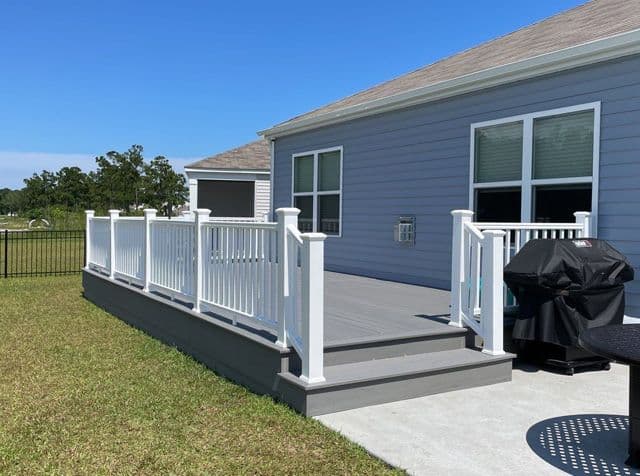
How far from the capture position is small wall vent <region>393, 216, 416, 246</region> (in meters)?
7.60

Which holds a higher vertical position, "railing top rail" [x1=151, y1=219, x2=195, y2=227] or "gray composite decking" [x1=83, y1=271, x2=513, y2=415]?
"railing top rail" [x1=151, y1=219, x2=195, y2=227]

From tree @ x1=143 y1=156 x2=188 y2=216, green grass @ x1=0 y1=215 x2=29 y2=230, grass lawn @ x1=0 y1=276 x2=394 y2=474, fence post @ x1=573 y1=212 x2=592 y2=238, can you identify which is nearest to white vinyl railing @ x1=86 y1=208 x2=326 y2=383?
grass lawn @ x1=0 y1=276 x2=394 y2=474

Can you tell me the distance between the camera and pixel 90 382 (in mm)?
4449

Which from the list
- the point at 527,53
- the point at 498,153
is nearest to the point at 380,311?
the point at 498,153

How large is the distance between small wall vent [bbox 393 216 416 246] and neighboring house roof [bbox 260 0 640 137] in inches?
62.0

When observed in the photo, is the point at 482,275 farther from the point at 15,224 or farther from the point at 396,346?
the point at 15,224

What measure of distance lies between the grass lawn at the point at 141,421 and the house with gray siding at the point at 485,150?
3583mm

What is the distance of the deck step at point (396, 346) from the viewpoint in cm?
399

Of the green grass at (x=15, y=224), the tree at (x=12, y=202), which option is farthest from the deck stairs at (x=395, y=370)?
the tree at (x=12, y=202)

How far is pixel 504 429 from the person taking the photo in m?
3.28

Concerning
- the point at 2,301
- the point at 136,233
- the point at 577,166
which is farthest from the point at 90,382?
the point at 2,301

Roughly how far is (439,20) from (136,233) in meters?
11.8

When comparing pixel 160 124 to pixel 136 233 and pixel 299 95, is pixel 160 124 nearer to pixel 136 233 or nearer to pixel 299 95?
pixel 299 95

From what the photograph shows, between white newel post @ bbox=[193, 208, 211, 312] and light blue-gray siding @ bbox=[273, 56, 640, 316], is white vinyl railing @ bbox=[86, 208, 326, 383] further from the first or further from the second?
light blue-gray siding @ bbox=[273, 56, 640, 316]
